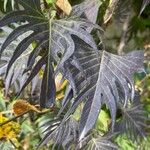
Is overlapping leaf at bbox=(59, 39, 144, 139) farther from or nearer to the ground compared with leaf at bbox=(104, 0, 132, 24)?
nearer to the ground

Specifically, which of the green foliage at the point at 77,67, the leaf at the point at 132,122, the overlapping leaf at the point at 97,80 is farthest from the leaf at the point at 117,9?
the leaf at the point at 132,122

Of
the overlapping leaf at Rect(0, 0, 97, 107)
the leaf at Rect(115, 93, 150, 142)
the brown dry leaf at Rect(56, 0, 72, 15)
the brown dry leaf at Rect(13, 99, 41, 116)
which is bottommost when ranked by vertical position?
the leaf at Rect(115, 93, 150, 142)

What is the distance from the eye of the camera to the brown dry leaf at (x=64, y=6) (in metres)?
1.11

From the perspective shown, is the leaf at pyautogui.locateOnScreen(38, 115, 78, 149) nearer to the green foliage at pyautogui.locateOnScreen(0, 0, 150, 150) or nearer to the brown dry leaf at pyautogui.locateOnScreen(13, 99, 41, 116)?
the green foliage at pyautogui.locateOnScreen(0, 0, 150, 150)

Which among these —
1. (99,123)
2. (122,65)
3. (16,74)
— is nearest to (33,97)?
(99,123)

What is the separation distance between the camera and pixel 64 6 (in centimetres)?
111

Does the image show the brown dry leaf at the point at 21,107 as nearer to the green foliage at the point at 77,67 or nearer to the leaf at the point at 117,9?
the green foliage at the point at 77,67

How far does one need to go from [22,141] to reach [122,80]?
2.66 feet

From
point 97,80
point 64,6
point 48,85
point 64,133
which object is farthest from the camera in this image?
point 64,133

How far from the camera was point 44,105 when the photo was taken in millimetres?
900

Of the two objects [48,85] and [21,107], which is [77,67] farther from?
[21,107]

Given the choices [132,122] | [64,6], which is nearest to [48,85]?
[64,6]

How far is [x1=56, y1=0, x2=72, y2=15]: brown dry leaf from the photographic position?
1107 mm

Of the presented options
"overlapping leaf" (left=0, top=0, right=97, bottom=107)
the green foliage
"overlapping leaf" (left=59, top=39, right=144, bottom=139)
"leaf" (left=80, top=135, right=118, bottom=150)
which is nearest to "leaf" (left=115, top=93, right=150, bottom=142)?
the green foliage
